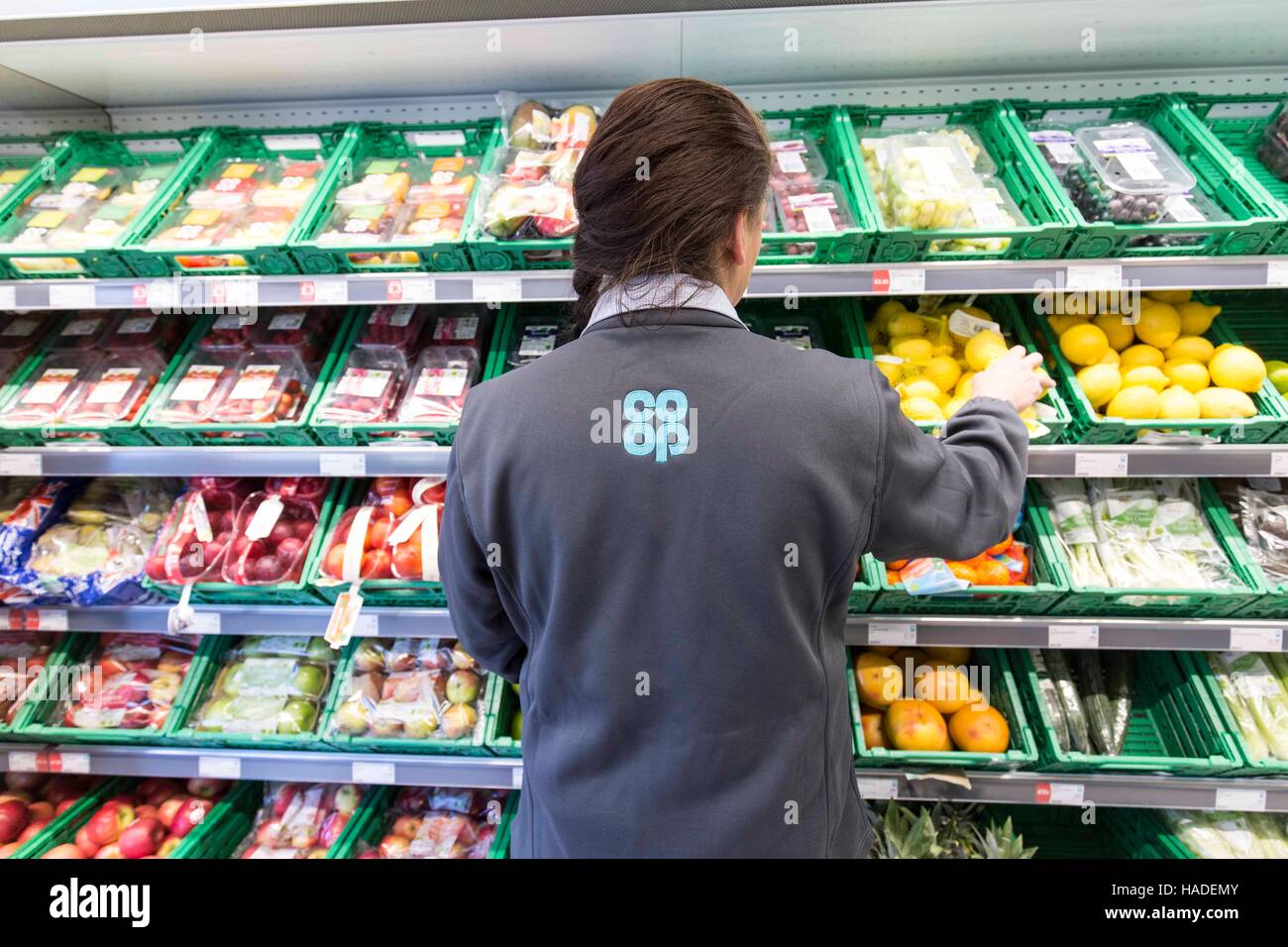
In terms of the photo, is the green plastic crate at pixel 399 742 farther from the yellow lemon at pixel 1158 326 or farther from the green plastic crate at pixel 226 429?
the yellow lemon at pixel 1158 326

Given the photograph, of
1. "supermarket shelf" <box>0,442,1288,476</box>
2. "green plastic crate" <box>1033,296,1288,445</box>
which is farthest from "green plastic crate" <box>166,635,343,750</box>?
"green plastic crate" <box>1033,296,1288,445</box>

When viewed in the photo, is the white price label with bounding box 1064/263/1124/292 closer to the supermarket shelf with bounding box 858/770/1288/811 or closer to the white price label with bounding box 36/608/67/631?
the supermarket shelf with bounding box 858/770/1288/811

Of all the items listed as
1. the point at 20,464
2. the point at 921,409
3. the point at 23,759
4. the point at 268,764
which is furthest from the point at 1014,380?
the point at 23,759

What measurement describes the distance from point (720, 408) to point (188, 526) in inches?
63.7

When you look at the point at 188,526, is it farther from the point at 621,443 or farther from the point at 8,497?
the point at 621,443

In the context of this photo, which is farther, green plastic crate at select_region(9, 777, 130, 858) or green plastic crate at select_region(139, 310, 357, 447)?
green plastic crate at select_region(9, 777, 130, 858)

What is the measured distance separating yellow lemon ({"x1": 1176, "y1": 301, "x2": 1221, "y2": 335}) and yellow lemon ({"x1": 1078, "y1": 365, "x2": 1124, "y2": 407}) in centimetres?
31

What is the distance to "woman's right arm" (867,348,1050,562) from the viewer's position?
97 cm

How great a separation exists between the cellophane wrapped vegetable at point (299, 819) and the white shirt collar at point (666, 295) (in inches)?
73.7

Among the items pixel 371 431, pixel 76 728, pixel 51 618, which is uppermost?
pixel 371 431

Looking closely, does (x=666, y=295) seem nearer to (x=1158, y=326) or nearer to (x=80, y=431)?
(x=1158, y=326)

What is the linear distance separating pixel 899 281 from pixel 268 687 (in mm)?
1978

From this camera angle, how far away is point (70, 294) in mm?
1641
